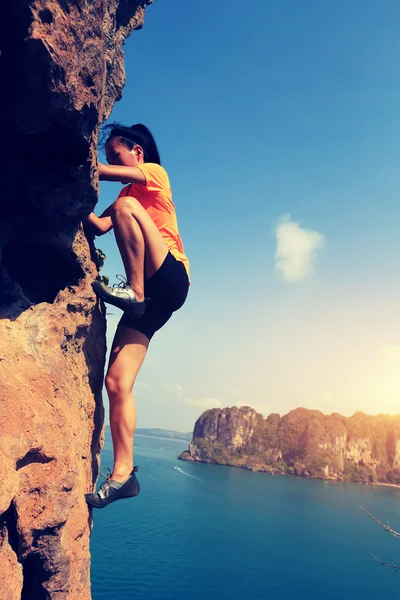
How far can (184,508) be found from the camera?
5634 cm

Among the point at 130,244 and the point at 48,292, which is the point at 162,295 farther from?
the point at 48,292

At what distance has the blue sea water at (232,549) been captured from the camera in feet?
105

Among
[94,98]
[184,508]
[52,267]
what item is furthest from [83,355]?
[184,508]

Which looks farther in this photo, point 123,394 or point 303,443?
point 303,443

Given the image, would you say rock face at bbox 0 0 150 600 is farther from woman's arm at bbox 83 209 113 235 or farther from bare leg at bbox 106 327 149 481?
bare leg at bbox 106 327 149 481

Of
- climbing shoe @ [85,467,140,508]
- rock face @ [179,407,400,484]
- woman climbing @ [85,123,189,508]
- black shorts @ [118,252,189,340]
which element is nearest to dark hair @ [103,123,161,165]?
woman climbing @ [85,123,189,508]

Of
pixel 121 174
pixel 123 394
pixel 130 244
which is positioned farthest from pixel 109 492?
pixel 121 174

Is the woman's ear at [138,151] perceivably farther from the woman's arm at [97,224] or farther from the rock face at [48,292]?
the rock face at [48,292]

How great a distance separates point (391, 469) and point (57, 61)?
6792 inches

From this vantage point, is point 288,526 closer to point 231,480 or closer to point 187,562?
point 187,562

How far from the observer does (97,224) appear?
501cm

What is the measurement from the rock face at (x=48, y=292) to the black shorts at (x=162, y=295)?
2.51 ft

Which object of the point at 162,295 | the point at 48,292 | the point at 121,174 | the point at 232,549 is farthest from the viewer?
the point at 232,549

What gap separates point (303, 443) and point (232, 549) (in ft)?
360
